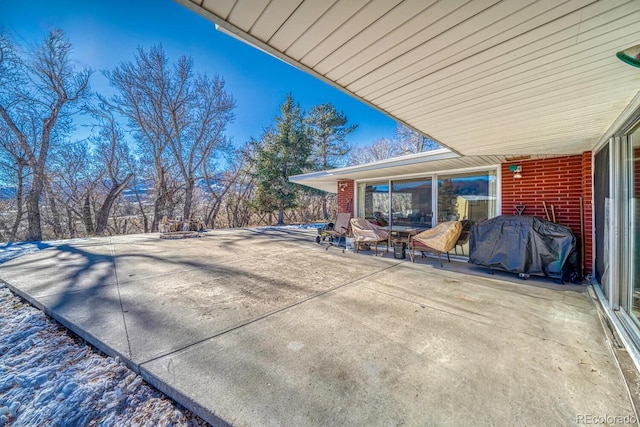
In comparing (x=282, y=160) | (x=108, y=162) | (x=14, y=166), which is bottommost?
(x=14, y=166)

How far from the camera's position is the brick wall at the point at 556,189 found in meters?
3.98

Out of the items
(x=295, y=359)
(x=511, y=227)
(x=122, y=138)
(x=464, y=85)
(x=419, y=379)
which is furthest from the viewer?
(x=122, y=138)

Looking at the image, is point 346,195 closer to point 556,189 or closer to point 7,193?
point 556,189

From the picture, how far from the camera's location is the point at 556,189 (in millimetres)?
4445

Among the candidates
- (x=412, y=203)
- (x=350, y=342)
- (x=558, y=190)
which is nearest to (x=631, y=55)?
(x=350, y=342)

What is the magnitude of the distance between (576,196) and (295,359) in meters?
5.48

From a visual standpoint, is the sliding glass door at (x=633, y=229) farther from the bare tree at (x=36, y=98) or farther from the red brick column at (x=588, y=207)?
the bare tree at (x=36, y=98)

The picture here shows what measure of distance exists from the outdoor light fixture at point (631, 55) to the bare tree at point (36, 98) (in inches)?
616

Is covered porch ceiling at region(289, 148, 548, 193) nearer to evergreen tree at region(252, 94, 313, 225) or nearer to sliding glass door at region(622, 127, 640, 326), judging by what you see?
sliding glass door at region(622, 127, 640, 326)

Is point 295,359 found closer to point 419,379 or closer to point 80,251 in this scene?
point 419,379

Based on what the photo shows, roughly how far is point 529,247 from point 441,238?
4.17 ft

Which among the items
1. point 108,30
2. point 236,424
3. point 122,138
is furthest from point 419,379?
point 122,138

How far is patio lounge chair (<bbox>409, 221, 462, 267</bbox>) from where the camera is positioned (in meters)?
4.52

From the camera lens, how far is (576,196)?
4.23 m
